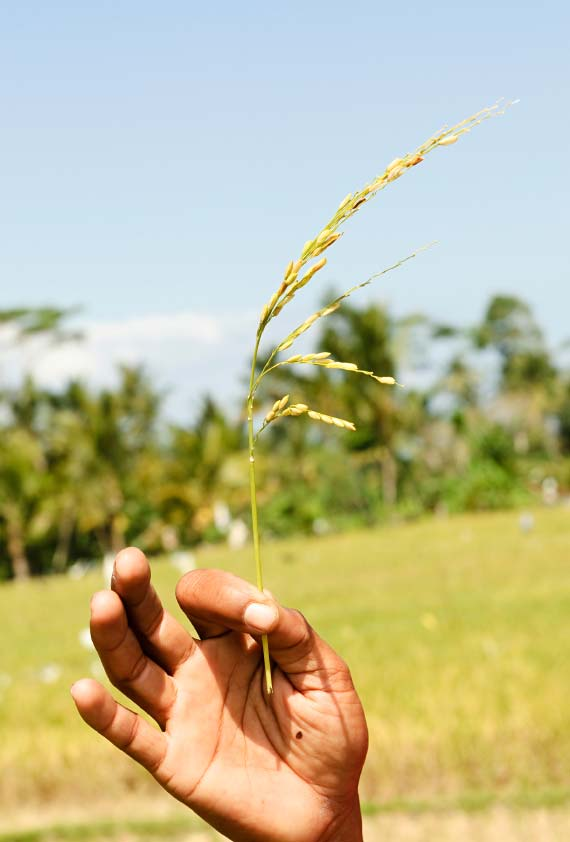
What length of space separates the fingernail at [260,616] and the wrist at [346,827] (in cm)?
52

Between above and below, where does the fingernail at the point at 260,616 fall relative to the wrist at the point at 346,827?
above

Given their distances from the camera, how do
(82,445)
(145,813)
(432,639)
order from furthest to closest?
(82,445) < (432,639) < (145,813)

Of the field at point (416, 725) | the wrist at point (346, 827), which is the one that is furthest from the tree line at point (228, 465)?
the wrist at point (346, 827)

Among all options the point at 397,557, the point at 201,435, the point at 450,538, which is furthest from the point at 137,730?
the point at 201,435

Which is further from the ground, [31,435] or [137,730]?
[31,435]

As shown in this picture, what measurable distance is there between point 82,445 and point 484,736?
21.3 m

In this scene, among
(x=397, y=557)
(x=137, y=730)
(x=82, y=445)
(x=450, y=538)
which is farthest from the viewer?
(x=82, y=445)

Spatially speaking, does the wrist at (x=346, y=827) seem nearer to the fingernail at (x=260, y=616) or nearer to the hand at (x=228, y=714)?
the hand at (x=228, y=714)

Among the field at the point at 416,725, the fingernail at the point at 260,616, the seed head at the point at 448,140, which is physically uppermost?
the seed head at the point at 448,140

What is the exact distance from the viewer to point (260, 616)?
4.49 feet

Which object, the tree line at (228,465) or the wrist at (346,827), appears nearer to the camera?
the wrist at (346,827)

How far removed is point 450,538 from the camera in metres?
19.5

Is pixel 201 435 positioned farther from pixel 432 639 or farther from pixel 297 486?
pixel 432 639

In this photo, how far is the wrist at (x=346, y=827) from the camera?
1.73 meters
